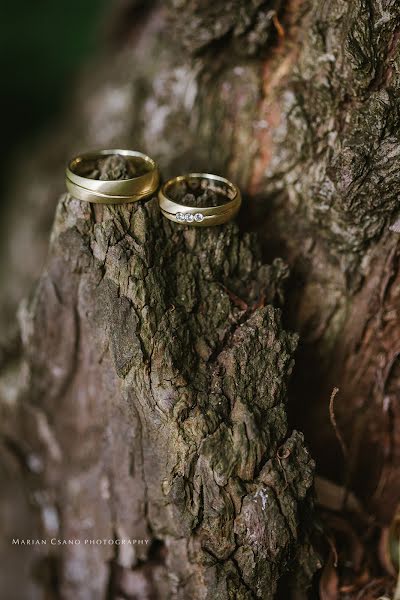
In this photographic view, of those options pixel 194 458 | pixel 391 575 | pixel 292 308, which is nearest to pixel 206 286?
pixel 292 308

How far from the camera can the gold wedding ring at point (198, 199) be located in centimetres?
151

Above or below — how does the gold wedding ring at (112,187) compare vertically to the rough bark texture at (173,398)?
above

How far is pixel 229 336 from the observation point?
61.0 inches

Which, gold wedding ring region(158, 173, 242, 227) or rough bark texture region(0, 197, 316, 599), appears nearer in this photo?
rough bark texture region(0, 197, 316, 599)

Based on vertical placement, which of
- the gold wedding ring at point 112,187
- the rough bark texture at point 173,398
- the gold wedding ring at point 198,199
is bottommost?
the rough bark texture at point 173,398

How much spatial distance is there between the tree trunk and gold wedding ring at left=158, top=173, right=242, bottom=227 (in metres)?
0.06

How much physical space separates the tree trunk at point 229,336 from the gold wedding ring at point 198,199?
0.06 m

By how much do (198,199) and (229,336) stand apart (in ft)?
1.25

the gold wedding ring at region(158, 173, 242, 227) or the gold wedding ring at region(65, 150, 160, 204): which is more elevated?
the gold wedding ring at region(65, 150, 160, 204)

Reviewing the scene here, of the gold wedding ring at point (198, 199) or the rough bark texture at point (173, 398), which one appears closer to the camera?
the rough bark texture at point (173, 398)

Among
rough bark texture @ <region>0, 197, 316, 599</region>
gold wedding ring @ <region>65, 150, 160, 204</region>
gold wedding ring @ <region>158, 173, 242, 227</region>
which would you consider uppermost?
gold wedding ring @ <region>65, 150, 160, 204</region>

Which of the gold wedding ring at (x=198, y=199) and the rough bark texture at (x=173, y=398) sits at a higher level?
the gold wedding ring at (x=198, y=199)

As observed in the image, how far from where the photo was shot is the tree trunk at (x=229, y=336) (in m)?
1.43

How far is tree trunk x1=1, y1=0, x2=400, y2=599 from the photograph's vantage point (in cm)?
143
